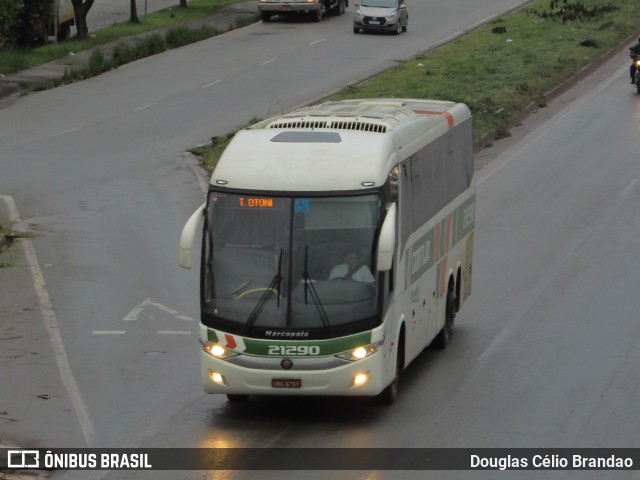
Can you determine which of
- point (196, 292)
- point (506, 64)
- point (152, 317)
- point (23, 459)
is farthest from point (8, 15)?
point (23, 459)

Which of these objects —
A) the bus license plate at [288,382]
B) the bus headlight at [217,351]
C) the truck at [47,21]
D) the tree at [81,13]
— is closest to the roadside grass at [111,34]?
the tree at [81,13]

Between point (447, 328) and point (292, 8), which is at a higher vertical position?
point (447, 328)

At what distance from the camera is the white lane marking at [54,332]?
49.5 feet

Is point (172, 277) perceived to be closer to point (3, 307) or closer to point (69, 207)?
point (3, 307)

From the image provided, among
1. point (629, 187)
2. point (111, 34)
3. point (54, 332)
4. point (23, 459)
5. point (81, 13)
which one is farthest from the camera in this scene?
point (111, 34)

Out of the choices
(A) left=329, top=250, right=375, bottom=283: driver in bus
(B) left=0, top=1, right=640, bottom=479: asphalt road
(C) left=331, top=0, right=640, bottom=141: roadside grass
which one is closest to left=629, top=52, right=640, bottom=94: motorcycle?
(B) left=0, top=1, right=640, bottom=479: asphalt road

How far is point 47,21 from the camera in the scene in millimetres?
53125

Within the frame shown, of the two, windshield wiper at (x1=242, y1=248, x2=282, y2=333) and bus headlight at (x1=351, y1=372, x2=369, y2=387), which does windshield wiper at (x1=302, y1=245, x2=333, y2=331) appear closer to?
windshield wiper at (x1=242, y1=248, x2=282, y2=333)

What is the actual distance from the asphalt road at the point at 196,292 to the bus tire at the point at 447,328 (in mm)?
175

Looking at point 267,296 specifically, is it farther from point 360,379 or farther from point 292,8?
point 292,8

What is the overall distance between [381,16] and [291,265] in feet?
138

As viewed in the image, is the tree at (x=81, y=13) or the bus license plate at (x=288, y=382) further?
the tree at (x=81, y=13)

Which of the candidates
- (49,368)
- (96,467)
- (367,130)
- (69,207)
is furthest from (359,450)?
(69,207)

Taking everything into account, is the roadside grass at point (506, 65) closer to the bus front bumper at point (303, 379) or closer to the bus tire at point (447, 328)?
the bus tire at point (447, 328)
